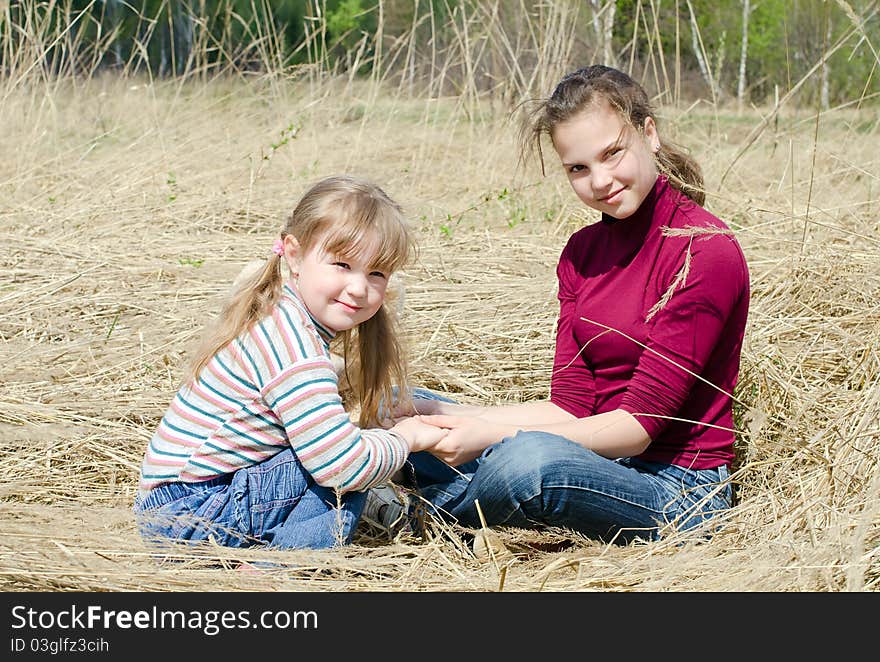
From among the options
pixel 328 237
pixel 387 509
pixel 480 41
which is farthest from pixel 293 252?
pixel 480 41

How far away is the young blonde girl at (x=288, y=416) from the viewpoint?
1.66 metres

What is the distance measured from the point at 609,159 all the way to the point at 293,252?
61cm

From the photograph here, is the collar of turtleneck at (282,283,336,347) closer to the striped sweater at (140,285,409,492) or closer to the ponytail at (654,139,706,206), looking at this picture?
the striped sweater at (140,285,409,492)

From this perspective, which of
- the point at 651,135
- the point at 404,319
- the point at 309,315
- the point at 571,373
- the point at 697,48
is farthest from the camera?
the point at 697,48

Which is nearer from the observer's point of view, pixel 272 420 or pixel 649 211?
pixel 272 420

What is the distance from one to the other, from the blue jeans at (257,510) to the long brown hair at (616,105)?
82 centimetres

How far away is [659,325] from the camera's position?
70.7 inches

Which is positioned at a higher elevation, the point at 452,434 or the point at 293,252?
the point at 293,252

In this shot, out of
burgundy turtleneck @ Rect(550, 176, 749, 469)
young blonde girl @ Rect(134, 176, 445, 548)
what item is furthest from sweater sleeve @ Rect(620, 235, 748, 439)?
young blonde girl @ Rect(134, 176, 445, 548)

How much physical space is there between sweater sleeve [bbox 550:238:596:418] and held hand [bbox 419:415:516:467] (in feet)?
0.68

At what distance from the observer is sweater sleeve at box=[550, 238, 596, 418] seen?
2.02m

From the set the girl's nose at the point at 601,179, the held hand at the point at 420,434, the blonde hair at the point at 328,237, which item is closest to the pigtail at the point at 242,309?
the blonde hair at the point at 328,237

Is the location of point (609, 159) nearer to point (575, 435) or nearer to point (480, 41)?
point (575, 435)

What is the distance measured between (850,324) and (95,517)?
1.79 meters
